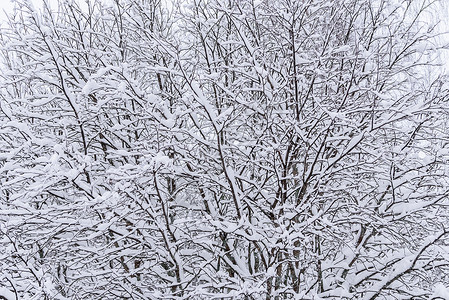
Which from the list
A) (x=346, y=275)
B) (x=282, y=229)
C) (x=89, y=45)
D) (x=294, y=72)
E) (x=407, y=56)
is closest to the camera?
(x=282, y=229)

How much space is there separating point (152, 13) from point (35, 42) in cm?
150

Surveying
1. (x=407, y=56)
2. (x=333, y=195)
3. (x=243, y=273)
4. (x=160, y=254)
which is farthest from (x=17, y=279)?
(x=407, y=56)

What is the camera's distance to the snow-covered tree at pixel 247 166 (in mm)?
3795

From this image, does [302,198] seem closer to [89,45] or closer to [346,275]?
[346,275]

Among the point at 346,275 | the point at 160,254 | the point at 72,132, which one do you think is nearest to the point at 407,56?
the point at 346,275

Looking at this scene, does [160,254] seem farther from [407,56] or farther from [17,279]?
[407,56]

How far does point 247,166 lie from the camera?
4801 millimetres

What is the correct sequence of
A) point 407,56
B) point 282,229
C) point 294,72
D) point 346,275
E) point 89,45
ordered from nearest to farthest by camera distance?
point 282,229
point 294,72
point 346,275
point 407,56
point 89,45

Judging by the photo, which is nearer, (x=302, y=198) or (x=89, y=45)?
(x=302, y=198)

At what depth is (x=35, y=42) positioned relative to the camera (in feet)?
16.0

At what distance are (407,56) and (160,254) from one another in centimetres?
391

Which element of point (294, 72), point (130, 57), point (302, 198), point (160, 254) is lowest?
point (160, 254)

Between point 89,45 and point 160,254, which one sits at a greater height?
point 89,45

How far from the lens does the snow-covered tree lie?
12.5 feet
